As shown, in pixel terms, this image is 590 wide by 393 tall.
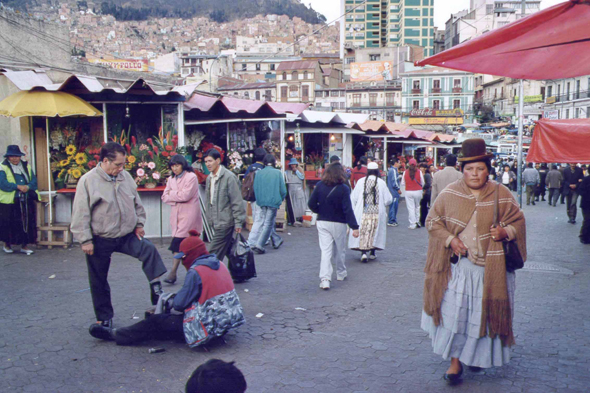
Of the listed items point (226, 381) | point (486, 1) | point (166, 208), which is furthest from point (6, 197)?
point (486, 1)

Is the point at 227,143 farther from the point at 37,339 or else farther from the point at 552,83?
the point at 552,83

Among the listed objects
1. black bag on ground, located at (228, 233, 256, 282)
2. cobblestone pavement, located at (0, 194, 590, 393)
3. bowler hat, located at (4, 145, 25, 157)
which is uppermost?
bowler hat, located at (4, 145, 25, 157)

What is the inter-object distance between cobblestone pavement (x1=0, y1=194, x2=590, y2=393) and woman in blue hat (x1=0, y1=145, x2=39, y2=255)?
0.87 meters

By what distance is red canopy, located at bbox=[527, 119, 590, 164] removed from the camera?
22.5 ft

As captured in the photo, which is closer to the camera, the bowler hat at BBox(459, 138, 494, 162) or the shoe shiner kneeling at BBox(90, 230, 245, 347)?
the bowler hat at BBox(459, 138, 494, 162)

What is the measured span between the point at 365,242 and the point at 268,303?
9.63ft

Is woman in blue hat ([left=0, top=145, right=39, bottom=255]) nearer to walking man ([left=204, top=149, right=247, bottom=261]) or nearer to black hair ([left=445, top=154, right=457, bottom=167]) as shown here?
walking man ([left=204, top=149, right=247, bottom=261])

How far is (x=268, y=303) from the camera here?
623 cm

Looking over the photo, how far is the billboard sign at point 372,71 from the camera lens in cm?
7575

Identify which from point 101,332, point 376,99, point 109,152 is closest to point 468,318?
point 101,332

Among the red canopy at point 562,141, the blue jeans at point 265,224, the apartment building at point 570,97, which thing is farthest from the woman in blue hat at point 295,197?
the apartment building at point 570,97

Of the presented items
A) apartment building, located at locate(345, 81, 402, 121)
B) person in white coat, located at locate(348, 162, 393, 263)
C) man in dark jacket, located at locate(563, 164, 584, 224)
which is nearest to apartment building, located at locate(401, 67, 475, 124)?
apartment building, located at locate(345, 81, 402, 121)

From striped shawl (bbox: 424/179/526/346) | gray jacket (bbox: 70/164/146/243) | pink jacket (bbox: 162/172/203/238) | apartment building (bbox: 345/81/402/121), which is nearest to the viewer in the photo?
striped shawl (bbox: 424/179/526/346)

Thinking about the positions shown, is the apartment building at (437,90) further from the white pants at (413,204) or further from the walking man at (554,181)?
the white pants at (413,204)
